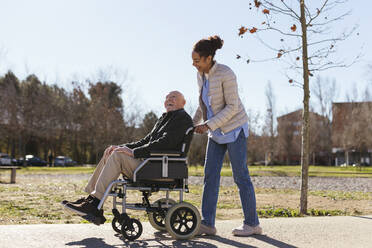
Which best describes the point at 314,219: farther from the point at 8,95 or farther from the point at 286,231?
the point at 8,95

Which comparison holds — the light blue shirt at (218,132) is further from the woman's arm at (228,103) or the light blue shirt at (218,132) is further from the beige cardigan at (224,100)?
the woman's arm at (228,103)

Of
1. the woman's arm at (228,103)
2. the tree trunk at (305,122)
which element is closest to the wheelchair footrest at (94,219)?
the woman's arm at (228,103)

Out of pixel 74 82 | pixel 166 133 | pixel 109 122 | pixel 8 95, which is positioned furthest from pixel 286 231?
pixel 74 82

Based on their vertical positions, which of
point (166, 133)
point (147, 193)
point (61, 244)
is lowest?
point (61, 244)

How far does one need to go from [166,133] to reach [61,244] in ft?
4.76

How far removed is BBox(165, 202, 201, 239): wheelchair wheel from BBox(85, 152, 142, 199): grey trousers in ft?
1.87

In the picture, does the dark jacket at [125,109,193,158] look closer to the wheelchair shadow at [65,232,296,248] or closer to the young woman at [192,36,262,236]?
the young woman at [192,36,262,236]

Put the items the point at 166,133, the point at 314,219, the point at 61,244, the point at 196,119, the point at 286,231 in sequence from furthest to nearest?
the point at 314,219 → the point at 196,119 → the point at 286,231 → the point at 166,133 → the point at 61,244

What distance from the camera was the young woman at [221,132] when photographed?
4.82 metres

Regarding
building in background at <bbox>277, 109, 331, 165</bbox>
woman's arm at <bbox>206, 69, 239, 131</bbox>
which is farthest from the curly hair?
building in background at <bbox>277, 109, 331, 165</bbox>

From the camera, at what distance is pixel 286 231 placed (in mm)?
5051

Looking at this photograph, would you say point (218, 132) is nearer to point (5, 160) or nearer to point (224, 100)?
point (224, 100)

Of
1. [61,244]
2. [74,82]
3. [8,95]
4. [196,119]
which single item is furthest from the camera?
[74,82]

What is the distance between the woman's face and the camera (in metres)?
4.89
